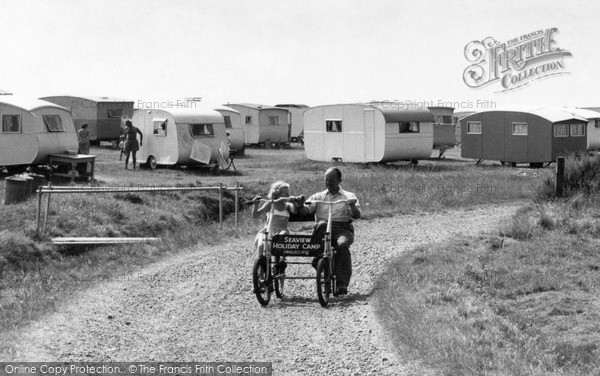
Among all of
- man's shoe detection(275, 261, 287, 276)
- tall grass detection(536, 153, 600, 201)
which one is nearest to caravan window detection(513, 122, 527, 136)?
tall grass detection(536, 153, 600, 201)

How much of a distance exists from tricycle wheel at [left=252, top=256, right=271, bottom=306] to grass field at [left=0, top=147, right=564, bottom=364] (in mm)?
2267

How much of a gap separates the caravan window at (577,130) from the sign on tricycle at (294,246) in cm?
2785

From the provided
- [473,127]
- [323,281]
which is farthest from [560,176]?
[473,127]

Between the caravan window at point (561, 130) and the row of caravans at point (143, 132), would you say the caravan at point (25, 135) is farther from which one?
the caravan window at point (561, 130)

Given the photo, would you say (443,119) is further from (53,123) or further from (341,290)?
(341,290)

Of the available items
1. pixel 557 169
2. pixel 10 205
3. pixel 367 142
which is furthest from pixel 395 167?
pixel 10 205

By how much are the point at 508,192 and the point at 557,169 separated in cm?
468

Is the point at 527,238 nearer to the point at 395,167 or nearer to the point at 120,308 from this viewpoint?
the point at 120,308

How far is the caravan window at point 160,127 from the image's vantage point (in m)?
30.8

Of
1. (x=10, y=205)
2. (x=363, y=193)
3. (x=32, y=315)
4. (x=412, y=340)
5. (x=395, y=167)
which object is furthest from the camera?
(x=395, y=167)

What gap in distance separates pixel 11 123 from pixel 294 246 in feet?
56.4

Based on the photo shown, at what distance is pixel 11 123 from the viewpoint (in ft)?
85.4

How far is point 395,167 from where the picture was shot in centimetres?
3372

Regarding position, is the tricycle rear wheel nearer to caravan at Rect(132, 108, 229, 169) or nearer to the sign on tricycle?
the sign on tricycle
